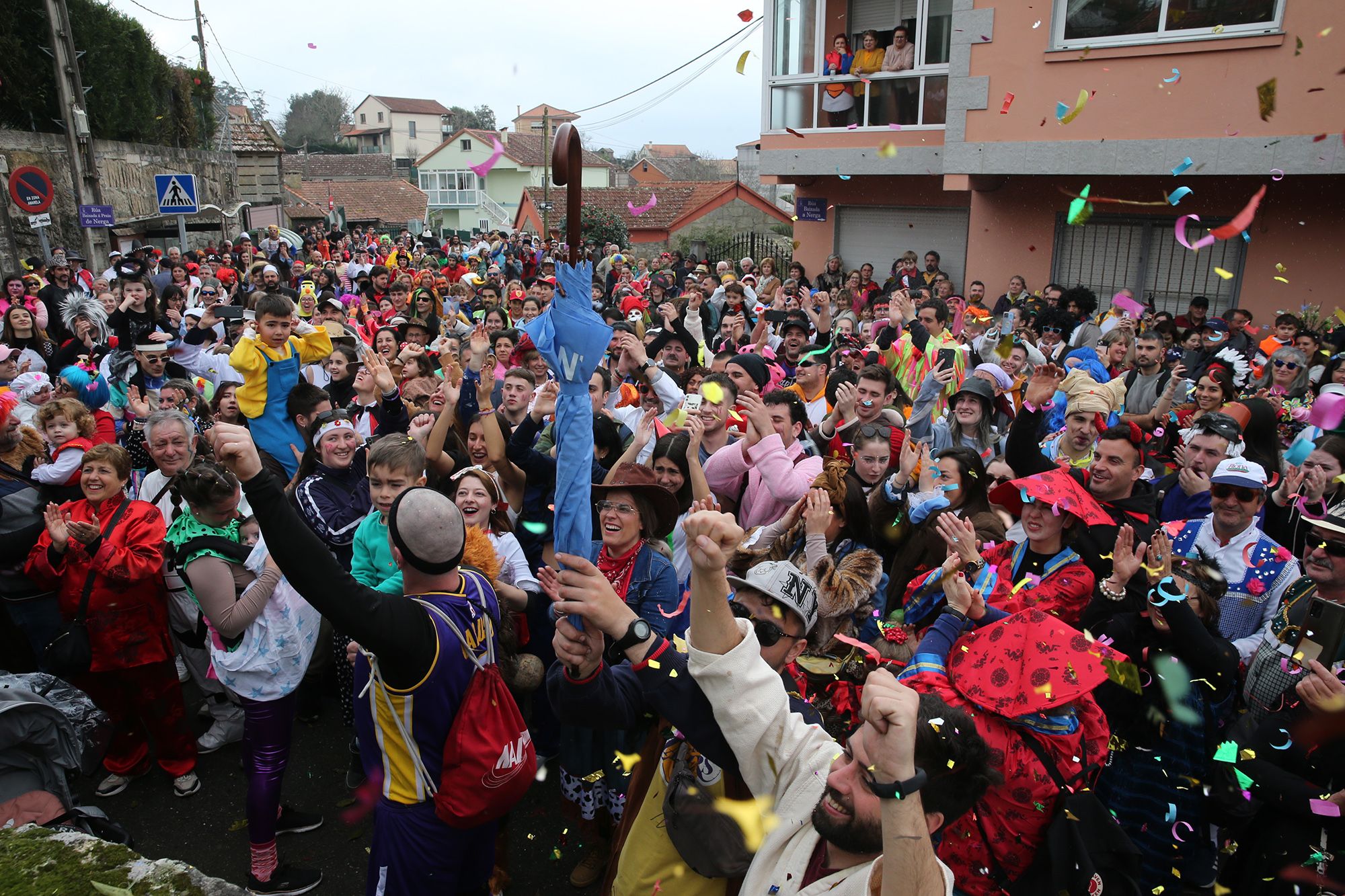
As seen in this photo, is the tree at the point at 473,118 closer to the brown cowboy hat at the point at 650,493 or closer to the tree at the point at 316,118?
the tree at the point at 316,118

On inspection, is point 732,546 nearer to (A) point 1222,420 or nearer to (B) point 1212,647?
(B) point 1212,647

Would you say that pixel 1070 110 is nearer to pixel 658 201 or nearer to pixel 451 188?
pixel 658 201

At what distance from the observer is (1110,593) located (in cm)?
311

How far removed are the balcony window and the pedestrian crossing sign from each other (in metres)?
47.0

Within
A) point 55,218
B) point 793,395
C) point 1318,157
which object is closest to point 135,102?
point 55,218

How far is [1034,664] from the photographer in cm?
248

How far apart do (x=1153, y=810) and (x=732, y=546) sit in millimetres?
2447

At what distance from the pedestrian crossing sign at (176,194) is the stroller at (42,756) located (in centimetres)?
1244

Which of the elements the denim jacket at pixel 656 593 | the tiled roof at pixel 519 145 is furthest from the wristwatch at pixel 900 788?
the tiled roof at pixel 519 145

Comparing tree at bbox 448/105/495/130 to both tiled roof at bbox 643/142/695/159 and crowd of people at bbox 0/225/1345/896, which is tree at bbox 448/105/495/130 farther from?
crowd of people at bbox 0/225/1345/896

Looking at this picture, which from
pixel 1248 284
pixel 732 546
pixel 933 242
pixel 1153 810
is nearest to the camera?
pixel 732 546

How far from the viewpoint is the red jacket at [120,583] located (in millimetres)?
4168

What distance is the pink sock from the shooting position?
3734 mm

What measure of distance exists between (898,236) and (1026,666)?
15.5m
